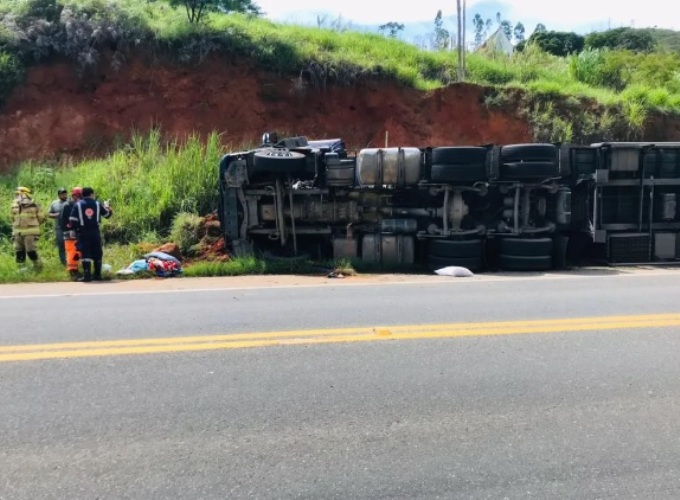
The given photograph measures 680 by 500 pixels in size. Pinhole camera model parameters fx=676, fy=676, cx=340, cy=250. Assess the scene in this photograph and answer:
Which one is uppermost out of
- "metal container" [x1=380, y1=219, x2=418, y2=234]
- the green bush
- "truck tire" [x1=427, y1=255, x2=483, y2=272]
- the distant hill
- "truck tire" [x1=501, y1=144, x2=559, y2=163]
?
the distant hill

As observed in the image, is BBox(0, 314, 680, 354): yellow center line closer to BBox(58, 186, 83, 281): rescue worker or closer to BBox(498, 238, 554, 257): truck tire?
BBox(498, 238, 554, 257): truck tire

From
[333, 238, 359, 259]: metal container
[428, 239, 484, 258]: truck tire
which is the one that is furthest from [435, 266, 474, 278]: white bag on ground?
[333, 238, 359, 259]: metal container

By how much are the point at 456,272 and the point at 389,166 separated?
7.31 feet

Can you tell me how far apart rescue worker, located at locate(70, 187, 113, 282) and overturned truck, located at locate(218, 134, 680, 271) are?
2.26 m

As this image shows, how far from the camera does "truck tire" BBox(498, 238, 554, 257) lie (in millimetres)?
11562

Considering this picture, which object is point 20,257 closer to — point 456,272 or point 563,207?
point 456,272

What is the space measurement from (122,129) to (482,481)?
711 inches

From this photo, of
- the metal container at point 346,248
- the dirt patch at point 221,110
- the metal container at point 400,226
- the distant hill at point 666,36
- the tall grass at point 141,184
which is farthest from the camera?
the distant hill at point 666,36

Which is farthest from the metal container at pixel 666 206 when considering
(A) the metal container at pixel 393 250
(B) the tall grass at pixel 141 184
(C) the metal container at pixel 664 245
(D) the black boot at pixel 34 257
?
(D) the black boot at pixel 34 257

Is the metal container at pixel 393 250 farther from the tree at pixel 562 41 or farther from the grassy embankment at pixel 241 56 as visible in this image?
the tree at pixel 562 41

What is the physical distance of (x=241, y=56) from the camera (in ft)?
68.8

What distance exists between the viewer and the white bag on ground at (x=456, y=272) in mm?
11227

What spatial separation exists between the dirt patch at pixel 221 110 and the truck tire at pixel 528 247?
32.1 feet

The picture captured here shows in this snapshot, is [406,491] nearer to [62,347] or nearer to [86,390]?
[86,390]
